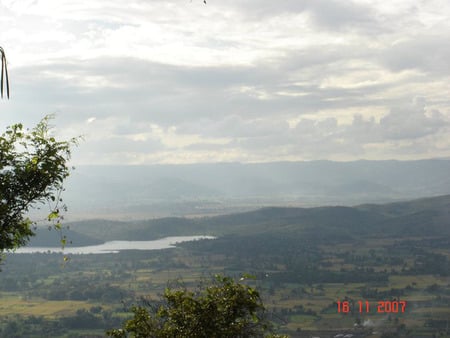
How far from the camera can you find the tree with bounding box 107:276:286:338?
93.5 feet

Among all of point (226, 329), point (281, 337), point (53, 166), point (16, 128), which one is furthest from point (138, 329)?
point (16, 128)

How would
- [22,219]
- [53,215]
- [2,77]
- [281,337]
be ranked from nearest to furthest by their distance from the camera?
[2,77]
[53,215]
[22,219]
[281,337]

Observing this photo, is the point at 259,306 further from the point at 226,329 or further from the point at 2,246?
the point at 2,246

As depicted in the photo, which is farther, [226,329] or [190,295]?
[190,295]

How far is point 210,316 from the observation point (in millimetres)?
28797

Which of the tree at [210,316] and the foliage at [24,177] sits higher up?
the foliage at [24,177]

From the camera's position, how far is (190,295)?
30312mm

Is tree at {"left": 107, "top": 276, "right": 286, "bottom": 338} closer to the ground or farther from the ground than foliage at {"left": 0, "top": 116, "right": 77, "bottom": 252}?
closer to the ground

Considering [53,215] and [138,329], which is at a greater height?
Result: [53,215]

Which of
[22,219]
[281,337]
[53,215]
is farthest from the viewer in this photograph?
[281,337]

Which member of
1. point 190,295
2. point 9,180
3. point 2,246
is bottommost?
point 190,295

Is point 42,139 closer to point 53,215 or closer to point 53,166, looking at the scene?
point 53,166

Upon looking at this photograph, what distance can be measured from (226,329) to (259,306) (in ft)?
6.48

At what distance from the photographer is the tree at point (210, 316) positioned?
2848 centimetres
